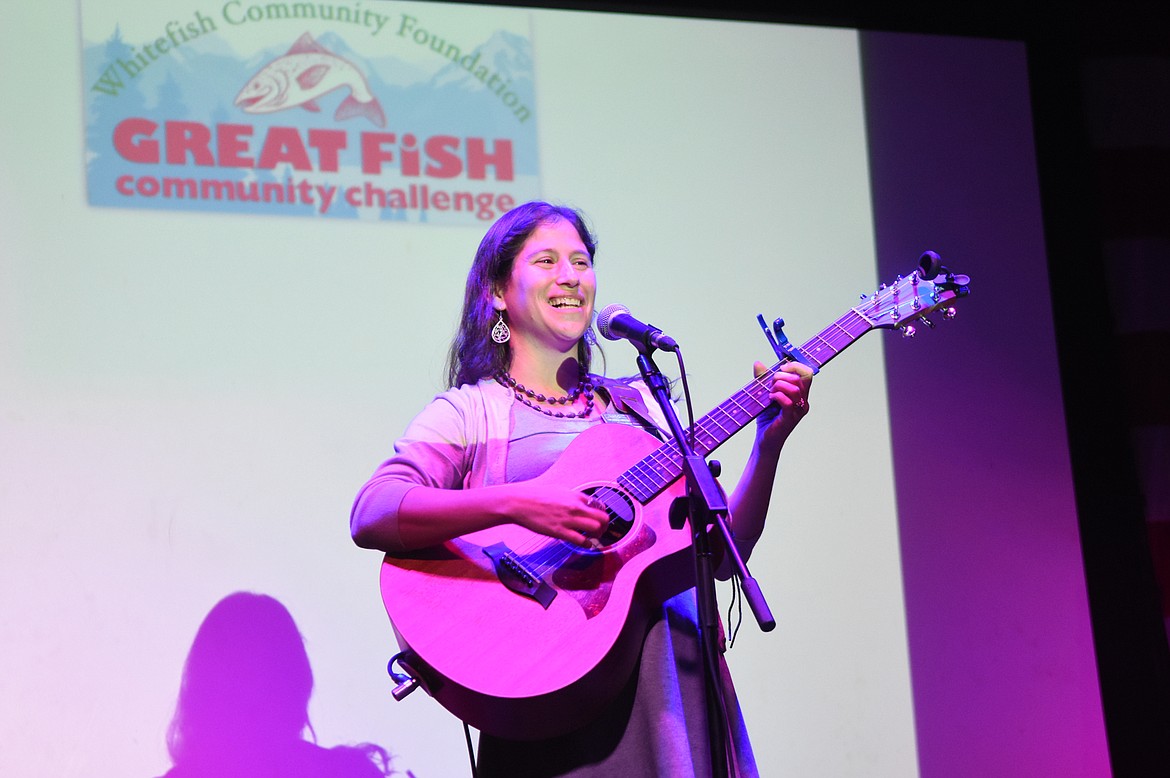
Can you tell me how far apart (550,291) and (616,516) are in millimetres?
486

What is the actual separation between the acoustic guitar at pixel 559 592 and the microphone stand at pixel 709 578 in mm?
148

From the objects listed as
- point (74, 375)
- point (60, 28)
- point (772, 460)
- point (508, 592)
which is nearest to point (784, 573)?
point (772, 460)

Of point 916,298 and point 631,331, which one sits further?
point 916,298

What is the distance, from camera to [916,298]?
227 centimetres

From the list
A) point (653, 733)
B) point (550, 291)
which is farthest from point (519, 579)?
A: point (550, 291)

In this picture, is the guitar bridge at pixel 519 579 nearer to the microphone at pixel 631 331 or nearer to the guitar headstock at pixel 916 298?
the microphone at pixel 631 331

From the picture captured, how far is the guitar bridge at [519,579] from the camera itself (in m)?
2.07

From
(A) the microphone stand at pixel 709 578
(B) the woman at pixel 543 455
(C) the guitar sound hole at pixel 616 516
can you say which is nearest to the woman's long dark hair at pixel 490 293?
(B) the woman at pixel 543 455

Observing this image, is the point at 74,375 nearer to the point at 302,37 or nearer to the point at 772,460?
the point at 302,37

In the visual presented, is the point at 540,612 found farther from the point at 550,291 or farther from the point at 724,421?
the point at 550,291

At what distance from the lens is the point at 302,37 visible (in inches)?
126

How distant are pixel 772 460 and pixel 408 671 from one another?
75 cm

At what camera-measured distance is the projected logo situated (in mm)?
3039

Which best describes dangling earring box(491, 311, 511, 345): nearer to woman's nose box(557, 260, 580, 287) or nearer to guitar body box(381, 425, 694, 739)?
woman's nose box(557, 260, 580, 287)
